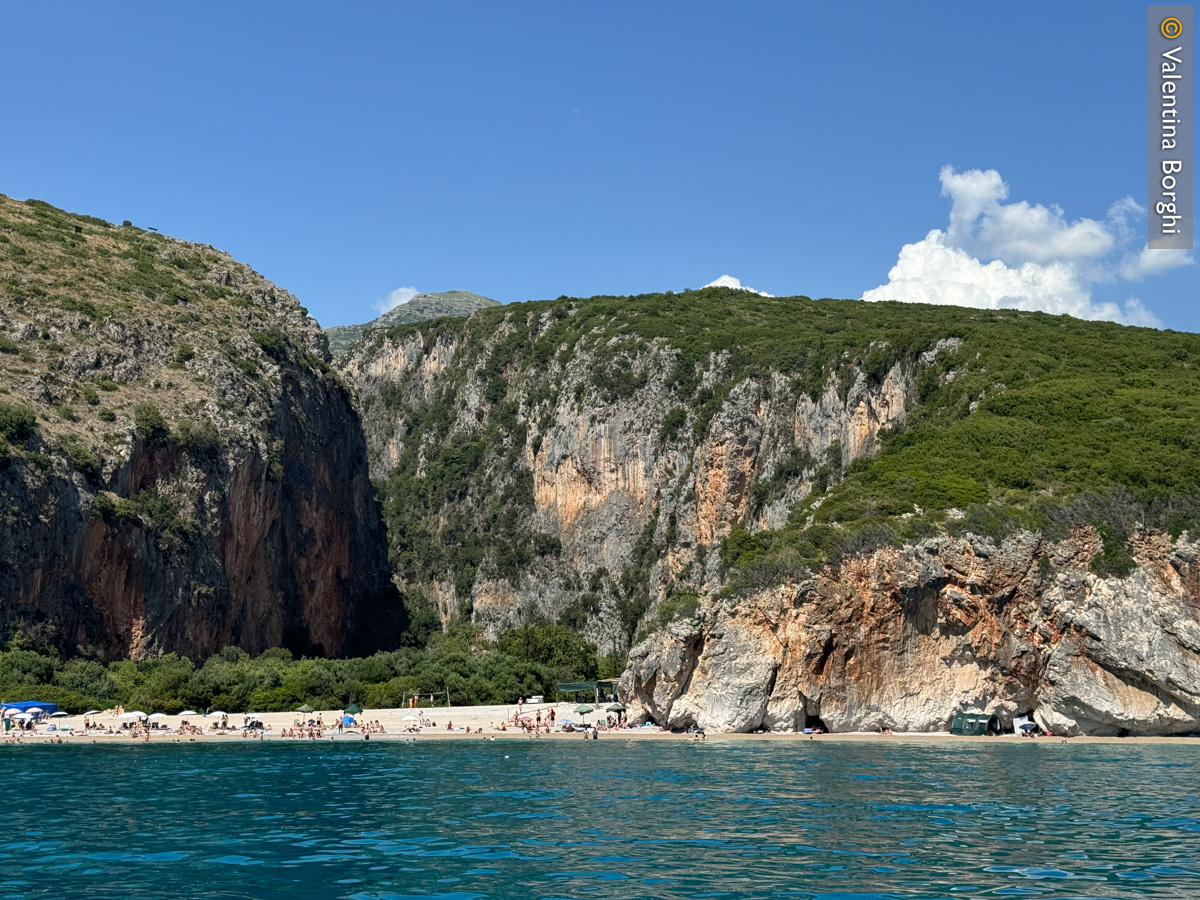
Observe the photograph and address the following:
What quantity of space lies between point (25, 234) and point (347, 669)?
58.9 metres

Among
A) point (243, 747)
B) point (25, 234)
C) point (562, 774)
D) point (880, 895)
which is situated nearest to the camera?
point (880, 895)

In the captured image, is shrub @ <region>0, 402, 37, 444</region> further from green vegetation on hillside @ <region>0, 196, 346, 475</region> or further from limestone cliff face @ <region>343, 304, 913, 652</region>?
limestone cliff face @ <region>343, 304, 913, 652</region>

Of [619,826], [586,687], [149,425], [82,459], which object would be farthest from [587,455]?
[619,826]

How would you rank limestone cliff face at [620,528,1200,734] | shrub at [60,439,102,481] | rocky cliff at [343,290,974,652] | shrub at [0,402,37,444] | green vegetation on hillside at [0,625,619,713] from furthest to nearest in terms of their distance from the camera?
1. rocky cliff at [343,290,974,652]
2. shrub at [60,439,102,481]
3. shrub at [0,402,37,444]
4. green vegetation on hillside at [0,625,619,713]
5. limestone cliff face at [620,528,1200,734]

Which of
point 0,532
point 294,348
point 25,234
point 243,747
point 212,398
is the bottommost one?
point 243,747

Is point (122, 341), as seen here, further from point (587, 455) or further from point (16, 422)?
point (587, 455)

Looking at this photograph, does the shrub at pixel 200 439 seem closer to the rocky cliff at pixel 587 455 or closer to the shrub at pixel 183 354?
the shrub at pixel 183 354

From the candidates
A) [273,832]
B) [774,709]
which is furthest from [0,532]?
[273,832]

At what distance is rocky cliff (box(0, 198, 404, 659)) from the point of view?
8581cm

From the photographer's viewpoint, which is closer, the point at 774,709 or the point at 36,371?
the point at 774,709

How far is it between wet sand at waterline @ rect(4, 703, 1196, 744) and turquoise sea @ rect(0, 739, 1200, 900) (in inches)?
265

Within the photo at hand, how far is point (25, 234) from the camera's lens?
115m

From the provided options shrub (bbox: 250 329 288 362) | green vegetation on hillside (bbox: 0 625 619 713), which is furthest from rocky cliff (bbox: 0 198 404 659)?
green vegetation on hillside (bbox: 0 625 619 713)

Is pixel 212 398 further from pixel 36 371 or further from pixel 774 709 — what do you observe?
pixel 774 709
